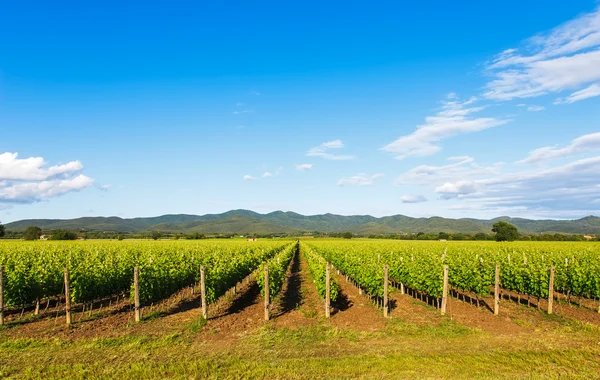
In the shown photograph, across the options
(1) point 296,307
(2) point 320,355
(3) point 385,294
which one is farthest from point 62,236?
(2) point 320,355

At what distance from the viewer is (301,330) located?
11922 mm

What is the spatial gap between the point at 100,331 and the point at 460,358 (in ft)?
36.2

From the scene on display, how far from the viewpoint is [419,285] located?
1638 cm

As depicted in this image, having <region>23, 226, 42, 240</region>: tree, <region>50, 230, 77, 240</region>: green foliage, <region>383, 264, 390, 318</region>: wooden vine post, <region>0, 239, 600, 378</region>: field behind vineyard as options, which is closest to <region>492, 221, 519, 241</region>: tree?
<region>0, 239, 600, 378</region>: field behind vineyard

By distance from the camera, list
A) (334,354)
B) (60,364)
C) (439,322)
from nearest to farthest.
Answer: (60,364) < (334,354) < (439,322)

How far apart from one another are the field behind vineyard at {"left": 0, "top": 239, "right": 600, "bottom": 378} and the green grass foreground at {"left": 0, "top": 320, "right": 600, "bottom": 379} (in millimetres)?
31

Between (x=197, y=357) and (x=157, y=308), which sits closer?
(x=197, y=357)

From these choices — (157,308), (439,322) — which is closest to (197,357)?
(157,308)

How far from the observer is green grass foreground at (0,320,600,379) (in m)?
8.09

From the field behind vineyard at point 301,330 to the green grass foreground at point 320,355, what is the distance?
0.03m

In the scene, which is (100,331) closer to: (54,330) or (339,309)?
(54,330)

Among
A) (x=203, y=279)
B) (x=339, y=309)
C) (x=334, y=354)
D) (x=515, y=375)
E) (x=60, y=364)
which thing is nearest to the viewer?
(x=515, y=375)

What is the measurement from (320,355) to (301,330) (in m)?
2.64

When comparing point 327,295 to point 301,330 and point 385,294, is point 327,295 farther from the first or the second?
point 385,294
